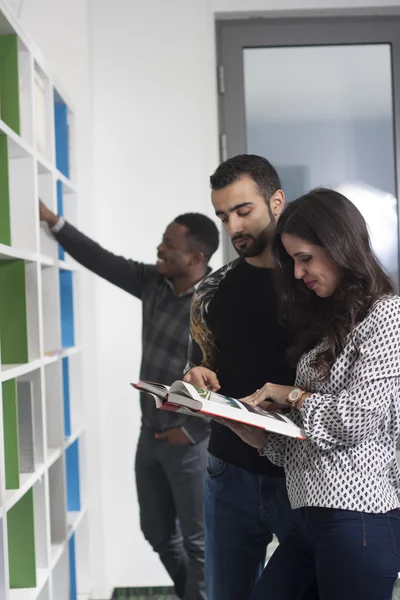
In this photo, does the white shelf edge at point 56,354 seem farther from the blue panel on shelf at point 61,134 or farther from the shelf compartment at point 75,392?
the blue panel on shelf at point 61,134

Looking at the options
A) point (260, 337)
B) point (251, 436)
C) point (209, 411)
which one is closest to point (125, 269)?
point (260, 337)

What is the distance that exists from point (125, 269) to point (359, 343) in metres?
1.33

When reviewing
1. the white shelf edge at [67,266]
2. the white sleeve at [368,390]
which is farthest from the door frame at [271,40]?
the white sleeve at [368,390]

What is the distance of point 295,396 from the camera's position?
4.71 ft

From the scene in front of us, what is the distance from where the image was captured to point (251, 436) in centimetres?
155

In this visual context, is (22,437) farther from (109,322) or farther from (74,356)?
(109,322)

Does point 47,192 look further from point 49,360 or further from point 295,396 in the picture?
point 295,396

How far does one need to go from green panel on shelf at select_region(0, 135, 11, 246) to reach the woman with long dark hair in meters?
0.79

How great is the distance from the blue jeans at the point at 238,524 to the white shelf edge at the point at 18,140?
944 mm

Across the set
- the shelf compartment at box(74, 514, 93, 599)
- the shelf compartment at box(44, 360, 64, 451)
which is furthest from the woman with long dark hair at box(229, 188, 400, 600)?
the shelf compartment at box(74, 514, 93, 599)

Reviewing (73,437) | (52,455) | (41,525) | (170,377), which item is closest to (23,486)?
(41,525)

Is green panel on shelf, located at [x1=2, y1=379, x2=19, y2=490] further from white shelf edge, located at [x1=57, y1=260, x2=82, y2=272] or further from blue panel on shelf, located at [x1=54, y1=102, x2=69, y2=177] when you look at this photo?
blue panel on shelf, located at [x1=54, y1=102, x2=69, y2=177]

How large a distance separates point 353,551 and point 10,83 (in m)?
1.52

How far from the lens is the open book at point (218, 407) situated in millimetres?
1333
